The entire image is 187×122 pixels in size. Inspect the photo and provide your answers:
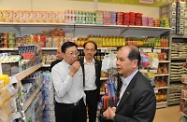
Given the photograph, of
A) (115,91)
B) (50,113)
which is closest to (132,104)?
(115,91)

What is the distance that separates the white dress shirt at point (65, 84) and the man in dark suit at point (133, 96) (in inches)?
25.4

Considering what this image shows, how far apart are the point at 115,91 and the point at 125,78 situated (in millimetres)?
A: 316

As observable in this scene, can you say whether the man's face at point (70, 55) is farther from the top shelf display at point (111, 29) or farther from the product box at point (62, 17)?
the top shelf display at point (111, 29)

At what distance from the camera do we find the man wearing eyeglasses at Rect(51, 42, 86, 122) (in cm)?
226

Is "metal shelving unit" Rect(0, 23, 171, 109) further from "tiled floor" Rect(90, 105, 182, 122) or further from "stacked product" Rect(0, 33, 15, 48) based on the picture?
"tiled floor" Rect(90, 105, 182, 122)

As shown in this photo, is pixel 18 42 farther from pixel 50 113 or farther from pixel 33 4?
pixel 50 113

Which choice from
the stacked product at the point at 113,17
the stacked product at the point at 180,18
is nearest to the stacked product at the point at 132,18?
the stacked product at the point at 113,17

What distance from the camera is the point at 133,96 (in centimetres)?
162

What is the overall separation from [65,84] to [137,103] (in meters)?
0.91

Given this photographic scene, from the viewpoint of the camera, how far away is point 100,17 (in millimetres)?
4824

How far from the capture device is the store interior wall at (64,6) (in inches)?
196

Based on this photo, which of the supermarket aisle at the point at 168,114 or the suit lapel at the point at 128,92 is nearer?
the suit lapel at the point at 128,92

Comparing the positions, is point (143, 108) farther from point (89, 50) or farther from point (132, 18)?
point (132, 18)

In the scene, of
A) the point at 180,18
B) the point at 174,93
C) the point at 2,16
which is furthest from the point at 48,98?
the point at 180,18
